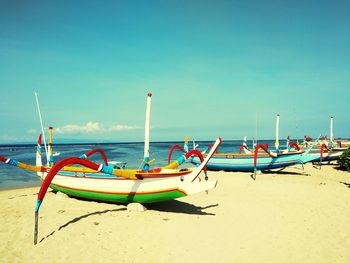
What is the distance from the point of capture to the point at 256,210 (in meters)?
11.3

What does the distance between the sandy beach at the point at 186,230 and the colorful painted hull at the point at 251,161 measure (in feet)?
29.1

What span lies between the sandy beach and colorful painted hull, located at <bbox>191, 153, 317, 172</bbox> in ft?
29.1

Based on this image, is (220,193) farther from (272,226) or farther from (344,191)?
(344,191)

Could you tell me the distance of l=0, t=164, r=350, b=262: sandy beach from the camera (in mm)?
7105

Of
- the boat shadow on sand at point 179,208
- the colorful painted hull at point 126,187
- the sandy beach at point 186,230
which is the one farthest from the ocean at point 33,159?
the boat shadow on sand at point 179,208

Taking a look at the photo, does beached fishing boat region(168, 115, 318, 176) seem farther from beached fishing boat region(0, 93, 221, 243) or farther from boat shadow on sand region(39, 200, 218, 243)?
beached fishing boat region(0, 93, 221, 243)

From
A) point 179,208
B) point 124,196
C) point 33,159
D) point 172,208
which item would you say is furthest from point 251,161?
point 33,159

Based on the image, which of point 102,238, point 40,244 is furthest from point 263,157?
point 40,244

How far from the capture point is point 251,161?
23.7 meters

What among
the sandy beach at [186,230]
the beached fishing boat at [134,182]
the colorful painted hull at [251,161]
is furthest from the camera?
the colorful painted hull at [251,161]

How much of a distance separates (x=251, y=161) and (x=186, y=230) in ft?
53.6

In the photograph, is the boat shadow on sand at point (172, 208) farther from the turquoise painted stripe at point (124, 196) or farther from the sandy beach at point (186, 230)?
the turquoise painted stripe at point (124, 196)

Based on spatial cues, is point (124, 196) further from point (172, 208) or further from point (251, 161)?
point (251, 161)

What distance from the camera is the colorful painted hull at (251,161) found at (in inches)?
894
